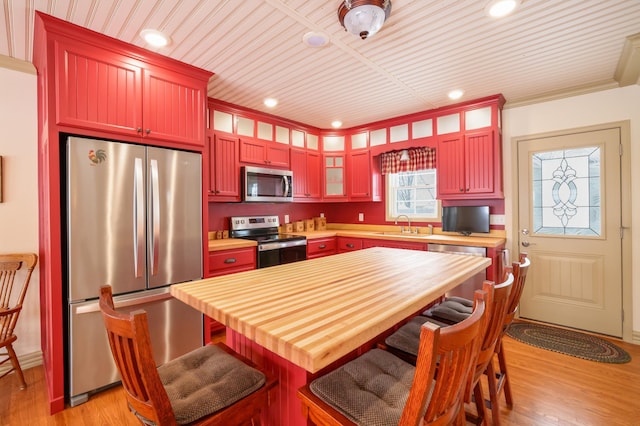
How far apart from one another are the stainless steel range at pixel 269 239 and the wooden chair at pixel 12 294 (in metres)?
1.87

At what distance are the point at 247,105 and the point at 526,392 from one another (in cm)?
382

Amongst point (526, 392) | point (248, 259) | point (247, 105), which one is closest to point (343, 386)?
point (526, 392)

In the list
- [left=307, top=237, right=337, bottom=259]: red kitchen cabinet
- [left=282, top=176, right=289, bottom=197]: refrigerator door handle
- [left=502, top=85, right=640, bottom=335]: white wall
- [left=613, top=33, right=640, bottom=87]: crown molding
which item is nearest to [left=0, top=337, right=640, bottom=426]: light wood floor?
[left=502, top=85, right=640, bottom=335]: white wall

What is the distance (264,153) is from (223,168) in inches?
25.3

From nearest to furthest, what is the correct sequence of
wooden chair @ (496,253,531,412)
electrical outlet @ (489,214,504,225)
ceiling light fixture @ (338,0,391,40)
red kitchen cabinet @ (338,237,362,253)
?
wooden chair @ (496,253,531,412)
ceiling light fixture @ (338,0,391,40)
electrical outlet @ (489,214,504,225)
red kitchen cabinet @ (338,237,362,253)

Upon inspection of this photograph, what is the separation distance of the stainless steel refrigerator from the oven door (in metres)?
0.87

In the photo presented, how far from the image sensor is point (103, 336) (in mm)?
2035

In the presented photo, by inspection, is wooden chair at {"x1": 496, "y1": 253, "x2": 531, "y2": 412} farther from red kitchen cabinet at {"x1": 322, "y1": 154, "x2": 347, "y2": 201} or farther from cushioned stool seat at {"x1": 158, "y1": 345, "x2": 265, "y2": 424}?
red kitchen cabinet at {"x1": 322, "y1": 154, "x2": 347, "y2": 201}

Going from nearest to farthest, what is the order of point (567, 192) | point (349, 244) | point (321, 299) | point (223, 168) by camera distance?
point (321, 299)
point (567, 192)
point (223, 168)
point (349, 244)

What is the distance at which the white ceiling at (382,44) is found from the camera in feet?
6.03

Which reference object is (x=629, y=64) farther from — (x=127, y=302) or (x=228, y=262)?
(x=127, y=302)

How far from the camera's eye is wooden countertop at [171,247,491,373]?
0.86 meters

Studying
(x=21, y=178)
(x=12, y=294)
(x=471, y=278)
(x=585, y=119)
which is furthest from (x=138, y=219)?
(x=585, y=119)

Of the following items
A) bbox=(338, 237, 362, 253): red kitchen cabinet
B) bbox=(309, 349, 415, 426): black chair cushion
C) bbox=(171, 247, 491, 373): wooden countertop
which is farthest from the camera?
bbox=(338, 237, 362, 253): red kitchen cabinet
